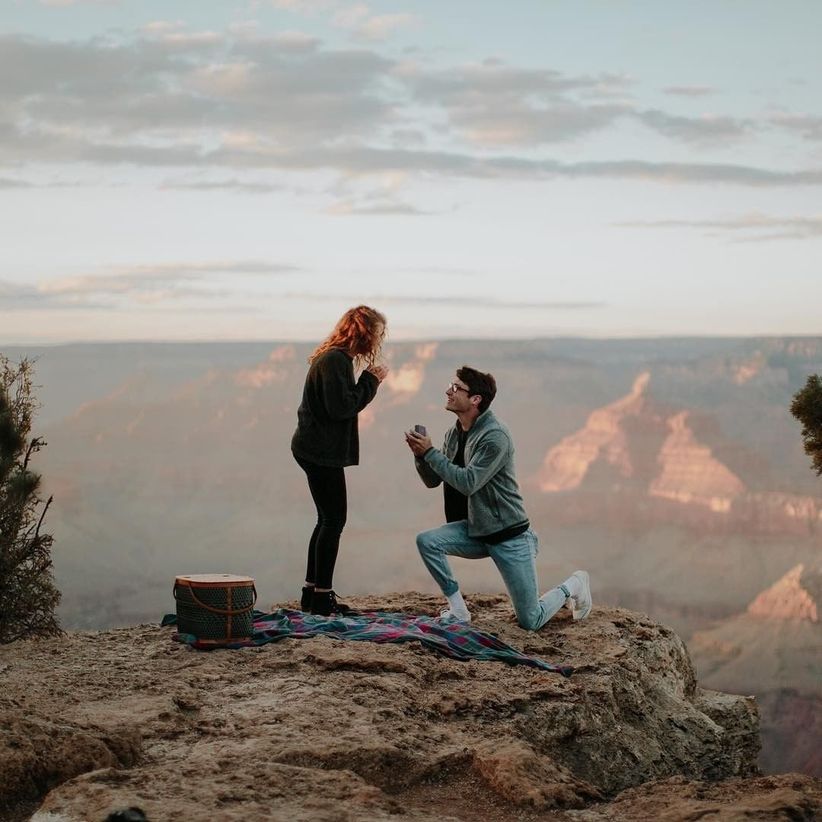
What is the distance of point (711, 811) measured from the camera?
593cm

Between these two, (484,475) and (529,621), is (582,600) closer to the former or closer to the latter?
(529,621)

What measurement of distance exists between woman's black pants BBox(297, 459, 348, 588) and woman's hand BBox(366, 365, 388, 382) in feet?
2.60

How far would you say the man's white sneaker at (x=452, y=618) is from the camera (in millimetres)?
9406

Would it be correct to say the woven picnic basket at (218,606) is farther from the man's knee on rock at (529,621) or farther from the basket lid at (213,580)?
the man's knee on rock at (529,621)

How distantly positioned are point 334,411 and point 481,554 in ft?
5.23

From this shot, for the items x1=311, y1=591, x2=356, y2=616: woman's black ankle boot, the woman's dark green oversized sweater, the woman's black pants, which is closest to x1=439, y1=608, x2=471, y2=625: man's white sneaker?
x1=311, y1=591, x2=356, y2=616: woman's black ankle boot

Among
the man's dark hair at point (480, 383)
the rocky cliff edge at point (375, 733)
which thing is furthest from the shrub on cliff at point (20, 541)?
the man's dark hair at point (480, 383)

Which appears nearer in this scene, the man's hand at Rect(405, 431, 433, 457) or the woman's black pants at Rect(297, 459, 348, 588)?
the man's hand at Rect(405, 431, 433, 457)

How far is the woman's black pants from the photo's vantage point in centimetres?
920

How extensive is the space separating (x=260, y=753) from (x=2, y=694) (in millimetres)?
1970

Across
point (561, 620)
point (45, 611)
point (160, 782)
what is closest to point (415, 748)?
point (160, 782)

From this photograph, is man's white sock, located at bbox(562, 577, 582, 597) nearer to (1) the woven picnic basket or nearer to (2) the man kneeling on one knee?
(2) the man kneeling on one knee

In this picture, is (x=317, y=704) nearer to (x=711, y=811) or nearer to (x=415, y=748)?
(x=415, y=748)

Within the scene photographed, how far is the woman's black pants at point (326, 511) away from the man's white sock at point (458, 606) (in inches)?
38.7
